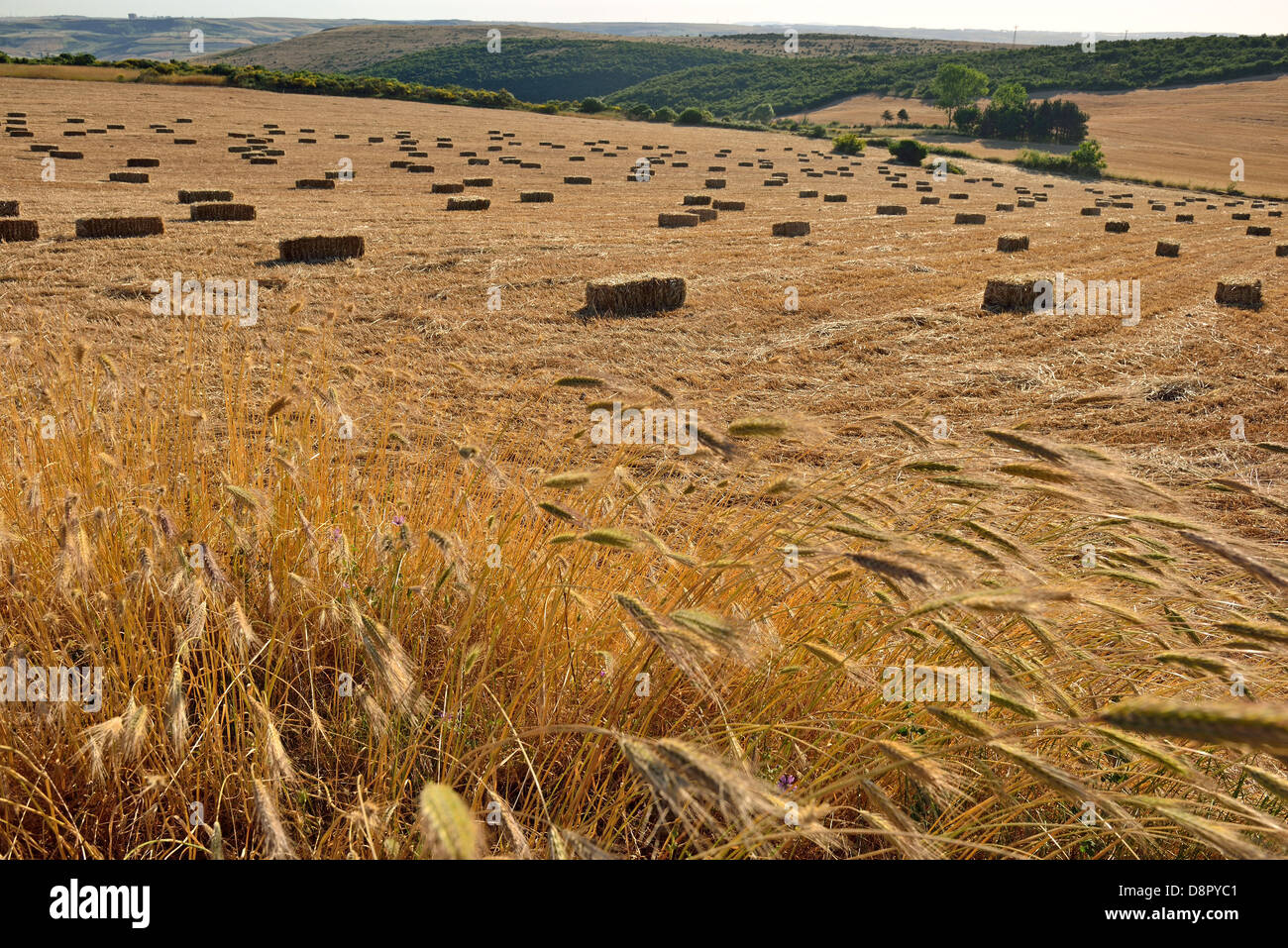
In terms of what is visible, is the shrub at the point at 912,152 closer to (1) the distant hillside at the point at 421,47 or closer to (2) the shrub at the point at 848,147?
(2) the shrub at the point at 848,147

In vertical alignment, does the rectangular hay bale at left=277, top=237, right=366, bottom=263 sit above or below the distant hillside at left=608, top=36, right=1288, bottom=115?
below

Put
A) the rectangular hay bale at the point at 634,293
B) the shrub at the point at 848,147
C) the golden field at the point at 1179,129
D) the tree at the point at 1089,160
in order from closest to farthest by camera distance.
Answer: the rectangular hay bale at the point at 634,293, the tree at the point at 1089,160, the golden field at the point at 1179,129, the shrub at the point at 848,147

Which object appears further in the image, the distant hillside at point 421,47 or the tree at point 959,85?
the distant hillside at point 421,47

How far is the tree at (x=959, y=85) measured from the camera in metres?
77.9

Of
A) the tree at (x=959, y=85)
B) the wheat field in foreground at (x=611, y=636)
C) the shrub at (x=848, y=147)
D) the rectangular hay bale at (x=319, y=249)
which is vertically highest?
the tree at (x=959, y=85)

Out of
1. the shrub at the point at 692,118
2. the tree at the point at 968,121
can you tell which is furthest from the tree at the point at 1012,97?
the shrub at the point at 692,118

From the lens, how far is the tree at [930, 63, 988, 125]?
255 feet

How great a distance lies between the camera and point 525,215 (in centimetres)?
1756

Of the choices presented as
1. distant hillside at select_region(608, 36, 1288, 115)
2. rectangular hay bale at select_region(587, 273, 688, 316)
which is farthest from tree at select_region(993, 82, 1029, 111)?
rectangular hay bale at select_region(587, 273, 688, 316)

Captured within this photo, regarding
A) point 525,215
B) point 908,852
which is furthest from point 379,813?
point 525,215

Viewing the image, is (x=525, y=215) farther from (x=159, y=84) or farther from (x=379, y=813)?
(x=159, y=84)

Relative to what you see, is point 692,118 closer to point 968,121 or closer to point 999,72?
point 968,121

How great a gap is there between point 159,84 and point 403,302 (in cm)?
4605

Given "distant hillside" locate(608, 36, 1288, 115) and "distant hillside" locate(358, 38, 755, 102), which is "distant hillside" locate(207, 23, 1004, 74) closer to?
"distant hillside" locate(358, 38, 755, 102)
